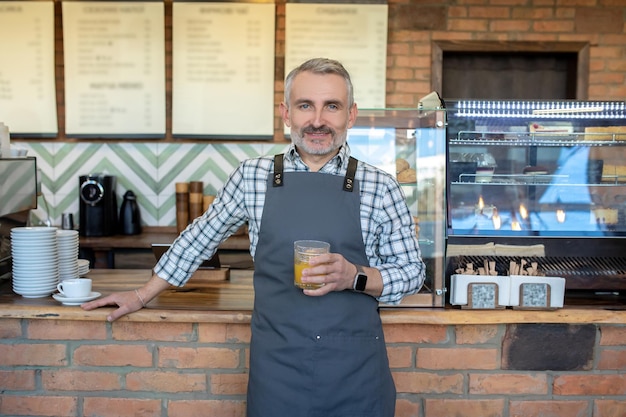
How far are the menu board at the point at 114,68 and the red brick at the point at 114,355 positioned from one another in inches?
95.3

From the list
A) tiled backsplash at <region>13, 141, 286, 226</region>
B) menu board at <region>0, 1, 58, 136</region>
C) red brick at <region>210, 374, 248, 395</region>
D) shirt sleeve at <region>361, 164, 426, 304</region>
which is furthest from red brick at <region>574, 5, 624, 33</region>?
menu board at <region>0, 1, 58, 136</region>

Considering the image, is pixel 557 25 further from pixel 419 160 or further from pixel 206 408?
pixel 206 408

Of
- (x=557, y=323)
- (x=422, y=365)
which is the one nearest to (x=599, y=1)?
(x=557, y=323)

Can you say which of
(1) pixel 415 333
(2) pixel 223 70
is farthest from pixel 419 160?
(2) pixel 223 70

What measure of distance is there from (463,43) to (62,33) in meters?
2.71

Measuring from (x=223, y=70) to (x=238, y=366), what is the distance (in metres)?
2.62

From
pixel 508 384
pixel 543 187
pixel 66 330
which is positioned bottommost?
pixel 508 384

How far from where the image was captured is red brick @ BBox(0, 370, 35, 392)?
2158mm

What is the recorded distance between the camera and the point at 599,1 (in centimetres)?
424

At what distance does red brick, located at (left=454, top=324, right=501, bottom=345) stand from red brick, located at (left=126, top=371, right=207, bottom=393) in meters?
0.87

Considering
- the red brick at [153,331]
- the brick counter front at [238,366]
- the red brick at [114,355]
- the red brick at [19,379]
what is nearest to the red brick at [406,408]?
the brick counter front at [238,366]

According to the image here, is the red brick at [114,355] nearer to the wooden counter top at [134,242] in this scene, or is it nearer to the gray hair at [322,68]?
the gray hair at [322,68]

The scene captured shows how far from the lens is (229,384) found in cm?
215

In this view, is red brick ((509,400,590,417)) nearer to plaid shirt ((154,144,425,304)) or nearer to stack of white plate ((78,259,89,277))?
plaid shirt ((154,144,425,304))
